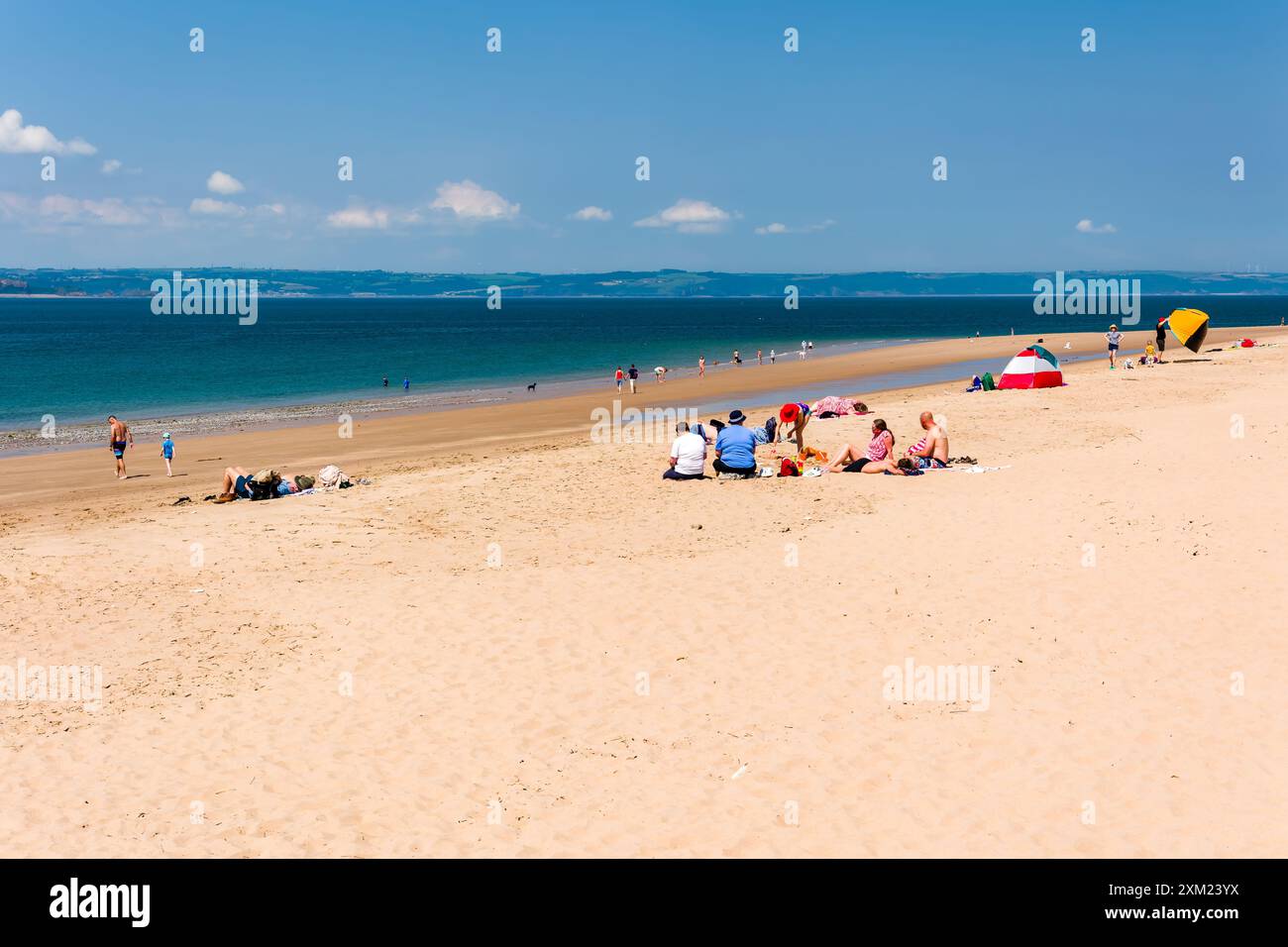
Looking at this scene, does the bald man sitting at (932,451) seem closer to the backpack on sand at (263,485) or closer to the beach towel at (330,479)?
the beach towel at (330,479)

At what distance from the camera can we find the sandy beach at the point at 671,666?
7539mm

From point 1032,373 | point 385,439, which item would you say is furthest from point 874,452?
point 385,439

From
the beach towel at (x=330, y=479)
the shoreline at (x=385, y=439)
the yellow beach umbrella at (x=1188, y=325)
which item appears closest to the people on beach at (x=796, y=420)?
the shoreline at (x=385, y=439)

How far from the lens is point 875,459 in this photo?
62.8 ft

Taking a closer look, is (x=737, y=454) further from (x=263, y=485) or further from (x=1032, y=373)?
(x=1032, y=373)

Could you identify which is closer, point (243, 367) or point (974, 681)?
point (974, 681)

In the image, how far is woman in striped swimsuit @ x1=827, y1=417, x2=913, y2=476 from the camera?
18.8 meters

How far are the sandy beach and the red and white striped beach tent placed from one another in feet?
41.0

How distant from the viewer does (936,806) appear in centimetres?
761

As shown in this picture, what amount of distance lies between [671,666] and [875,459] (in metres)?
9.90

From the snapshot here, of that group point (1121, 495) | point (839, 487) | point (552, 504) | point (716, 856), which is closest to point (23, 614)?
point (552, 504)

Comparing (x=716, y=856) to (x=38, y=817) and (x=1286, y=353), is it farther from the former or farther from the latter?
(x=1286, y=353)

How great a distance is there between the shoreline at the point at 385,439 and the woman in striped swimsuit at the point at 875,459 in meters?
11.5
